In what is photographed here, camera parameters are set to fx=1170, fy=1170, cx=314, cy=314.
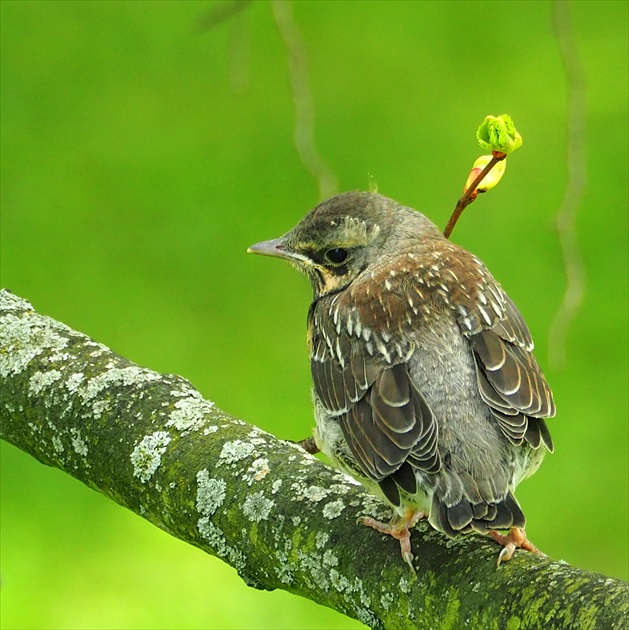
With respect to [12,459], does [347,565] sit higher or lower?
lower

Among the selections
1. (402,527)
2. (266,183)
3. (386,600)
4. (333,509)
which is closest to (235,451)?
(333,509)

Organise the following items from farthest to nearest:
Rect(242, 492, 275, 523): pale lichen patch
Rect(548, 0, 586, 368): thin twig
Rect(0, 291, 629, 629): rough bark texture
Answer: Rect(548, 0, 586, 368): thin twig → Rect(242, 492, 275, 523): pale lichen patch → Rect(0, 291, 629, 629): rough bark texture

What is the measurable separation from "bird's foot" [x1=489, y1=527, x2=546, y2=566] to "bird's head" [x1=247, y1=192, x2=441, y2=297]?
121 centimetres

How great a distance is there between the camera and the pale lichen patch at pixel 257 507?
10.5 ft

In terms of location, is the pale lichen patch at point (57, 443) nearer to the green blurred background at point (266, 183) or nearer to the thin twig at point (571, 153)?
the thin twig at point (571, 153)

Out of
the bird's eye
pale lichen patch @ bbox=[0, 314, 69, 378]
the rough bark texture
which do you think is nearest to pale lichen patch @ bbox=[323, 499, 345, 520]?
the rough bark texture

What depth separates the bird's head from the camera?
157 inches

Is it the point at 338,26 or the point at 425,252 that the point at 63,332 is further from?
the point at 338,26

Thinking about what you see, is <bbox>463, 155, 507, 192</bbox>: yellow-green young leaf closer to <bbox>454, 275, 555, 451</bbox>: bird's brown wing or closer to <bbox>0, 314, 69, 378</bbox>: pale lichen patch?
<bbox>454, 275, 555, 451</bbox>: bird's brown wing

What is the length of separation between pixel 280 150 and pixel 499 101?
1572 millimetres

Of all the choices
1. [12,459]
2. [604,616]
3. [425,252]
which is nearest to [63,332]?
[425,252]

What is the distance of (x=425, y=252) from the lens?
3916mm

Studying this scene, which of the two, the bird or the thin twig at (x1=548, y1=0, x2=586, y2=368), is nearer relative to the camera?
the bird

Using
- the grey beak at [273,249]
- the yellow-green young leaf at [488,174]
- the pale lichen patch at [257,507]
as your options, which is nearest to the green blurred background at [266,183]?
the grey beak at [273,249]
